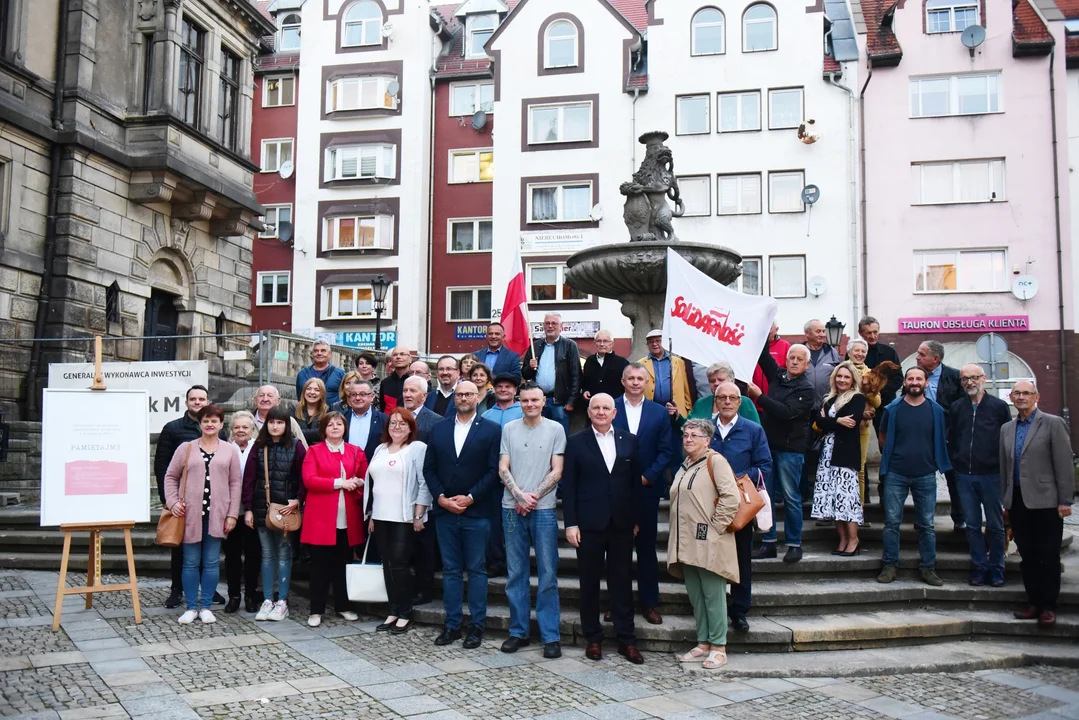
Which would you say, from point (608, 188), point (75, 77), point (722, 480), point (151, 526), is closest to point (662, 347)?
point (722, 480)

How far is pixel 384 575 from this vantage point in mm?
8023

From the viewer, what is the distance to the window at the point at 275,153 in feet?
122

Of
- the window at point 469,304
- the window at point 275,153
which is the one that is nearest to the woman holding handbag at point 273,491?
the window at point 469,304

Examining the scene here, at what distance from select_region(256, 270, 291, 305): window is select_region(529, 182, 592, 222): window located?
10111 millimetres

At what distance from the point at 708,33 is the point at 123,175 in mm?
19927

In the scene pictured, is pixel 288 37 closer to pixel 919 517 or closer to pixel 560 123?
pixel 560 123

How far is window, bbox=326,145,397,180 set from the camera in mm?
35062

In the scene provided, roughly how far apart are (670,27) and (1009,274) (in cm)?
1324

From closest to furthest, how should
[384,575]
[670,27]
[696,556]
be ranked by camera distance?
[696,556], [384,575], [670,27]

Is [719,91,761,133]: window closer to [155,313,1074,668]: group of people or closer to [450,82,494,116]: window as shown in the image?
[450,82,494,116]: window

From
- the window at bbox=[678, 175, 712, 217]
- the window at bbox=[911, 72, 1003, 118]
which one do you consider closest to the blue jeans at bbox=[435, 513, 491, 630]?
the window at bbox=[678, 175, 712, 217]

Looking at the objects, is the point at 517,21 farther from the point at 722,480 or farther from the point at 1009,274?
the point at 722,480

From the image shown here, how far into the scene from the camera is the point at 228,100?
894 inches

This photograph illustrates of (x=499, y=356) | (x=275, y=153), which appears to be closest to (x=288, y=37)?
(x=275, y=153)
